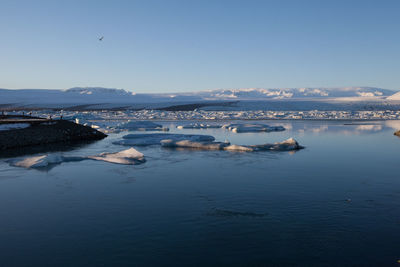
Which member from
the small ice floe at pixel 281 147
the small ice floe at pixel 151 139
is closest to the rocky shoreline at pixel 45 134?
the small ice floe at pixel 151 139

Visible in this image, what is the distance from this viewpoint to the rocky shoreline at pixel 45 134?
17953 mm

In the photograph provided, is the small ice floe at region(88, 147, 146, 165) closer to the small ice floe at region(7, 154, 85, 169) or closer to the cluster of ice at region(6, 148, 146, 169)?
the cluster of ice at region(6, 148, 146, 169)

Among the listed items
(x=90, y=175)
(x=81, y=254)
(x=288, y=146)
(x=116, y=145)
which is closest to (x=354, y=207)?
(x=81, y=254)

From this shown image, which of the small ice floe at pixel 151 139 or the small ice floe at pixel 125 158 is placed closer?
the small ice floe at pixel 125 158

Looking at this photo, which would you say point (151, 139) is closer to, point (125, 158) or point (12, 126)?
point (125, 158)

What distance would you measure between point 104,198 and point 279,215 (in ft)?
12.7

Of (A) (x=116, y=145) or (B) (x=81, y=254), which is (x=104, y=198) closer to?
(B) (x=81, y=254)

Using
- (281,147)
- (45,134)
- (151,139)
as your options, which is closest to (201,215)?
(281,147)

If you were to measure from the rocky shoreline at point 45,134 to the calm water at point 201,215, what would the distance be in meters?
6.24

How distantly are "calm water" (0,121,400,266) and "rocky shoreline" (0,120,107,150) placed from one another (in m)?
6.24

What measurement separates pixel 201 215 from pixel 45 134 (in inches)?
611

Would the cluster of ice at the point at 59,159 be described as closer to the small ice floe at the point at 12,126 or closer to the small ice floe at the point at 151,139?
the small ice floe at the point at 151,139

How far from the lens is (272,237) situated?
232 inches

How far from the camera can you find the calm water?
208 inches
